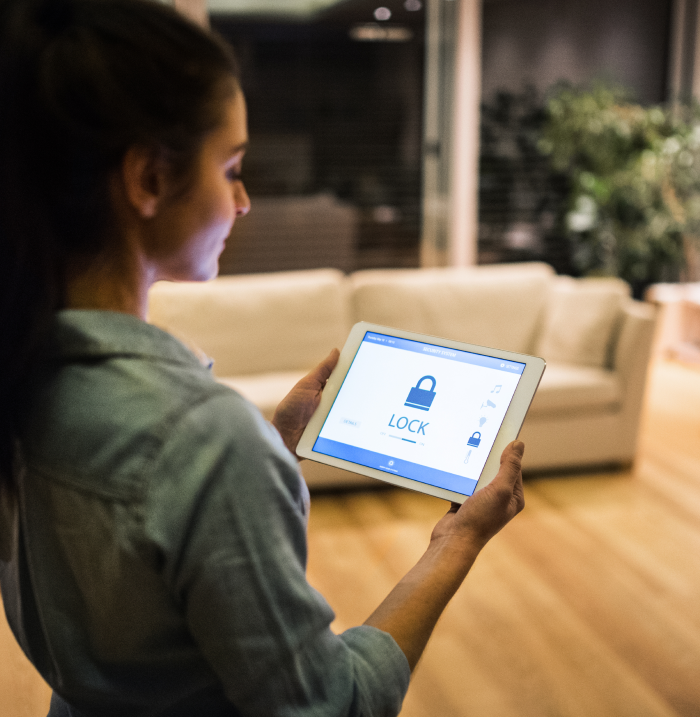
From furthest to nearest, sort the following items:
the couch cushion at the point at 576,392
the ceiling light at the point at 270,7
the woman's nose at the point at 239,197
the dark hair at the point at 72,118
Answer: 1. the ceiling light at the point at 270,7
2. the couch cushion at the point at 576,392
3. the woman's nose at the point at 239,197
4. the dark hair at the point at 72,118

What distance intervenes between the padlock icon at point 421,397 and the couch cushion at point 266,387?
66.7 inches

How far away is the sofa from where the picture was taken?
3012mm

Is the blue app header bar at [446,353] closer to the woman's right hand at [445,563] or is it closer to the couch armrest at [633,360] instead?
the woman's right hand at [445,563]

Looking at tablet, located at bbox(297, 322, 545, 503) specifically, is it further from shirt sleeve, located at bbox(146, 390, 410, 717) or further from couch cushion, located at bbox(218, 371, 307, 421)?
couch cushion, located at bbox(218, 371, 307, 421)

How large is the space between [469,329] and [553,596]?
1421 millimetres

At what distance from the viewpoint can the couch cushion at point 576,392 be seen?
296 centimetres

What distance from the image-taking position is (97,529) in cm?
52

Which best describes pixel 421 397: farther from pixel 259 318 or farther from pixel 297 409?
pixel 259 318

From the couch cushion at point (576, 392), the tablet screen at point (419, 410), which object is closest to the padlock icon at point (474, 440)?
the tablet screen at point (419, 410)

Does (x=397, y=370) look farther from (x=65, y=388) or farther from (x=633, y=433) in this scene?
(x=633, y=433)

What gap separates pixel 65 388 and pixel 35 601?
0.19 metres

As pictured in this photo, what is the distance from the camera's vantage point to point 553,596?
221 centimetres

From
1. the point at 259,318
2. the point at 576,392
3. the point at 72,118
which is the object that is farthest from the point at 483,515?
the point at 259,318

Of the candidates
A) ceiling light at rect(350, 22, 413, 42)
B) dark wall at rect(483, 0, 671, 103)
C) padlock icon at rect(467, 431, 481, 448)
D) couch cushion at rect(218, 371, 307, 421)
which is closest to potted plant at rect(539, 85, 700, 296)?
dark wall at rect(483, 0, 671, 103)
